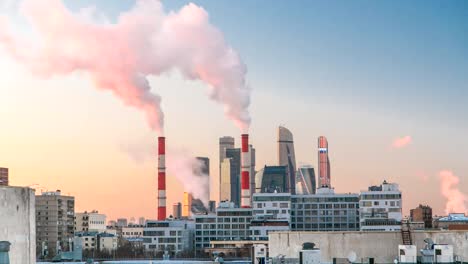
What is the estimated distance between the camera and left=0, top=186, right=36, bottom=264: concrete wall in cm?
3919

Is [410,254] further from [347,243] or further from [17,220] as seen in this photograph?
[17,220]

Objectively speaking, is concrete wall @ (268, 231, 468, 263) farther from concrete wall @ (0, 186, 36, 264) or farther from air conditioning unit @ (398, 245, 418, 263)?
concrete wall @ (0, 186, 36, 264)

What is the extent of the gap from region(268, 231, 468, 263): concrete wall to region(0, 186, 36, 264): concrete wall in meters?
26.5

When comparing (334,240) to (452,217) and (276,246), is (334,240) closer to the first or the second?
(276,246)

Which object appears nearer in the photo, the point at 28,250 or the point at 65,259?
the point at 28,250

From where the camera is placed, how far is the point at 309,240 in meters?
64.8

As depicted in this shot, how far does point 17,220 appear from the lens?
39.9m

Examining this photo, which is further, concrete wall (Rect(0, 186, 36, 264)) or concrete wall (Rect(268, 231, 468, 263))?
concrete wall (Rect(268, 231, 468, 263))

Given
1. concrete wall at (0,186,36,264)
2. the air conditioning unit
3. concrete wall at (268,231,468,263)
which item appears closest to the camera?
concrete wall at (0,186,36,264)

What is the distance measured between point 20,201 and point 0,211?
4.82 feet

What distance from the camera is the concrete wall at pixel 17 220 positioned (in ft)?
129

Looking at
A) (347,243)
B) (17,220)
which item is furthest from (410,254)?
(17,220)

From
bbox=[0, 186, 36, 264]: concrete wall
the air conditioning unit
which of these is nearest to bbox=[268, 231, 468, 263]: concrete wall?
the air conditioning unit

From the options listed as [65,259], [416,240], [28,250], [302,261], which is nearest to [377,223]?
[65,259]
